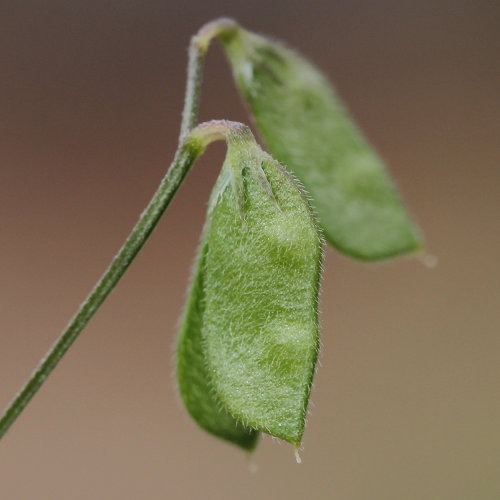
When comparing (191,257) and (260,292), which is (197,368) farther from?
(191,257)

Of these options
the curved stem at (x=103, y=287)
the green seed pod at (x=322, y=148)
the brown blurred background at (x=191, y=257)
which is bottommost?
the curved stem at (x=103, y=287)

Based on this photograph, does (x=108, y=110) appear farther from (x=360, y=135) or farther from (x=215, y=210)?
(x=215, y=210)

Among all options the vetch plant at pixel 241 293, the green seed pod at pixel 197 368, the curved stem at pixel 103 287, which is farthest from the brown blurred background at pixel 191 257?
the curved stem at pixel 103 287

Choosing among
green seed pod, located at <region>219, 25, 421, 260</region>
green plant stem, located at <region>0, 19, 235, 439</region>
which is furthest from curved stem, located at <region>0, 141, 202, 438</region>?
green seed pod, located at <region>219, 25, 421, 260</region>

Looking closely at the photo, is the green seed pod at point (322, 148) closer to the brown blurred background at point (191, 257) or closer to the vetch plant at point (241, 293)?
the vetch plant at point (241, 293)

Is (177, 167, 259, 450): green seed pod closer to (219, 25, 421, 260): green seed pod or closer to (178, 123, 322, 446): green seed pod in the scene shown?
(178, 123, 322, 446): green seed pod

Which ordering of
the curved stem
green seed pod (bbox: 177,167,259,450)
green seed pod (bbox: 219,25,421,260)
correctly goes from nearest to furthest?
the curved stem
green seed pod (bbox: 177,167,259,450)
green seed pod (bbox: 219,25,421,260)
